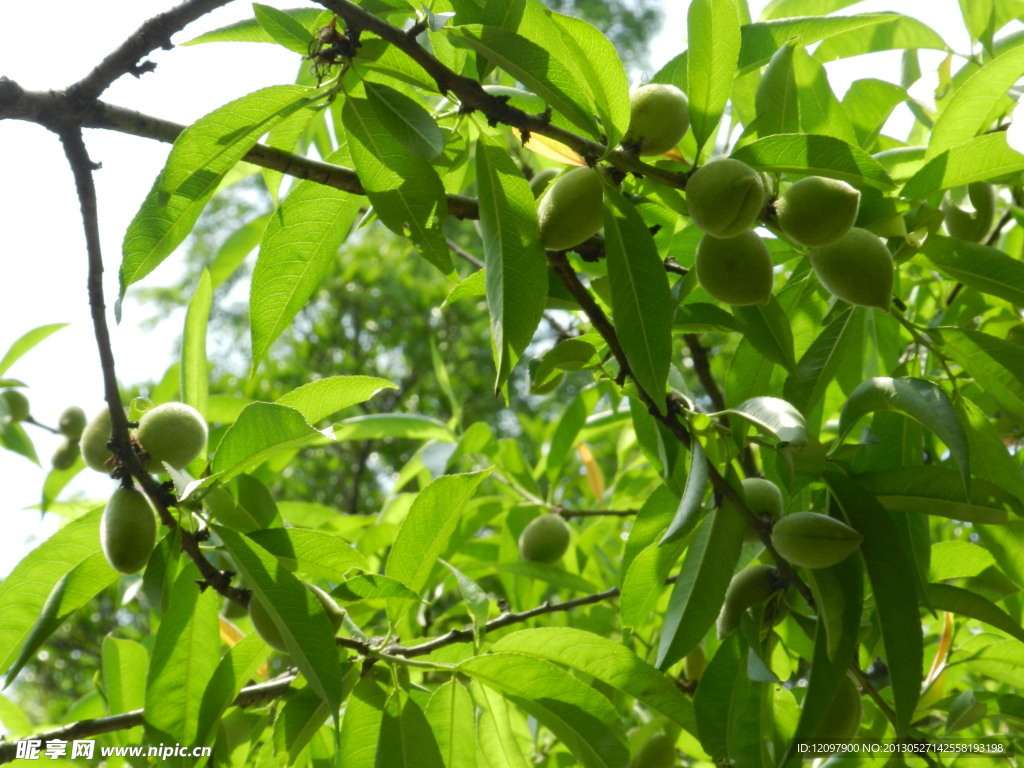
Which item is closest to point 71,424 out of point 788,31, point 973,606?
point 788,31

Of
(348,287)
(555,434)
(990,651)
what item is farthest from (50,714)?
(990,651)

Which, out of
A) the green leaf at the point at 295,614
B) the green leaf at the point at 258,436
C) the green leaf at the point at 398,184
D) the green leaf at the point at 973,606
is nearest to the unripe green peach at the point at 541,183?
the green leaf at the point at 398,184

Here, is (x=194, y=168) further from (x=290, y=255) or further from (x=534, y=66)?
(x=534, y=66)

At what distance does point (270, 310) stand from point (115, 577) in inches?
13.2

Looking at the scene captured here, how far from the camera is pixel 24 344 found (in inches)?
56.1

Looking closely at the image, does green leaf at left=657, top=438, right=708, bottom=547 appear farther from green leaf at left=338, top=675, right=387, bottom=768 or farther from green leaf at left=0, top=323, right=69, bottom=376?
green leaf at left=0, top=323, right=69, bottom=376

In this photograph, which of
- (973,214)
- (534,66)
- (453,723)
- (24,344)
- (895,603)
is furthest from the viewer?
(24,344)

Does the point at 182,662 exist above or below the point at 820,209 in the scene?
below

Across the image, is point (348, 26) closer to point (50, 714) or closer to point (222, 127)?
point (222, 127)

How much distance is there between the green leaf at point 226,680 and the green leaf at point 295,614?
17cm

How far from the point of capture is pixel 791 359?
2.89 ft

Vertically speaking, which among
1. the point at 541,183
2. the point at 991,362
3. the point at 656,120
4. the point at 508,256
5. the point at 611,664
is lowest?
the point at 611,664

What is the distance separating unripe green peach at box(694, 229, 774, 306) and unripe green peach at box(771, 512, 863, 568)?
21 centimetres

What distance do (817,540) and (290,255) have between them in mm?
607
